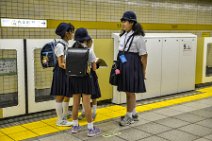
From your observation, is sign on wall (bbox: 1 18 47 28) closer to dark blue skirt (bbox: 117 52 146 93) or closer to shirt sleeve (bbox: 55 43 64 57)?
shirt sleeve (bbox: 55 43 64 57)

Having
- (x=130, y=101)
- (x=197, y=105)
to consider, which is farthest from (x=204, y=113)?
(x=130, y=101)

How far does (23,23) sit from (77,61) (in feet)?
6.12

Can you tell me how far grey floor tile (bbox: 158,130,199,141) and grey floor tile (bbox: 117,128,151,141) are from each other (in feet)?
0.91

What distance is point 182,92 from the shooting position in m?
7.36

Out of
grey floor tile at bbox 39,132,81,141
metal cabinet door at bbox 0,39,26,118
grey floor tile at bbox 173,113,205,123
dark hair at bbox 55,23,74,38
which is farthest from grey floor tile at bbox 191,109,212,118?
metal cabinet door at bbox 0,39,26,118

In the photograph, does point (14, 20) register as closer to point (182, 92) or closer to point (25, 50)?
point (25, 50)

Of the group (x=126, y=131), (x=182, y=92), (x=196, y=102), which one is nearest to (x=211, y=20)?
(x=182, y=92)

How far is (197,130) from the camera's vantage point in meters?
4.65

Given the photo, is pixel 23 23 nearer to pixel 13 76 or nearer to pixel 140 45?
pixel 13 76

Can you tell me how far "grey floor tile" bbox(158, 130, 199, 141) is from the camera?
4.30m

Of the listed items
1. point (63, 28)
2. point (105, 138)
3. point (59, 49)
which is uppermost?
point (63, 28)

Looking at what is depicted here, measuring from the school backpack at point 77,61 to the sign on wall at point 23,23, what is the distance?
5.59 ft

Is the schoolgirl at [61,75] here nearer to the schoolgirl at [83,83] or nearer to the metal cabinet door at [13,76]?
the schoolgirl at [83,83]

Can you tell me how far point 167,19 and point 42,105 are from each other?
4.42 metres
